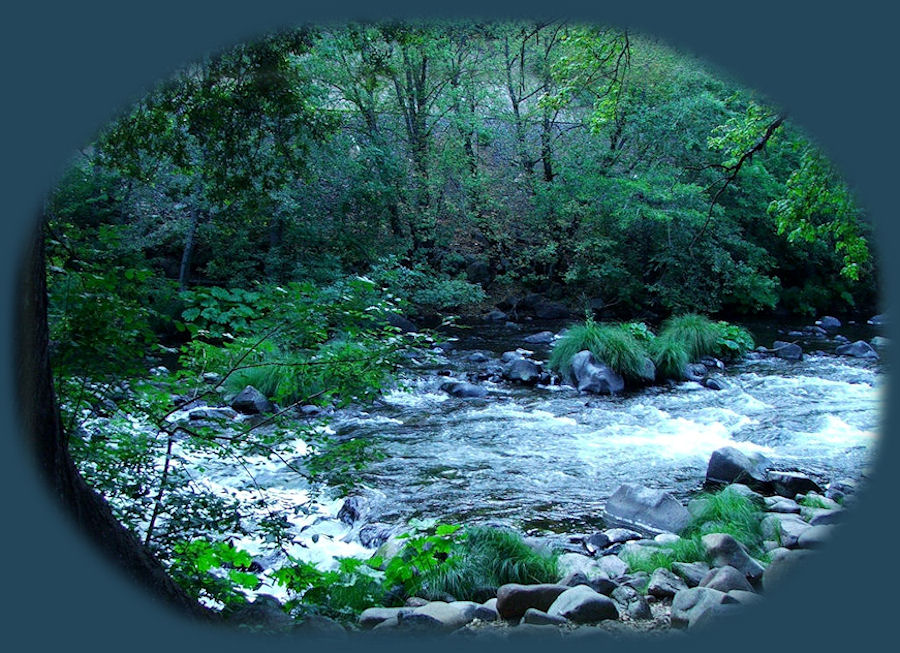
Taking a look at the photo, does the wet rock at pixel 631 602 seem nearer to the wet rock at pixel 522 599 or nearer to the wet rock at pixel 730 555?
the wet rock at pixel 522 599

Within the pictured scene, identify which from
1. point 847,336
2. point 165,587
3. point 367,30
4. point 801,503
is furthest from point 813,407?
point 165,587

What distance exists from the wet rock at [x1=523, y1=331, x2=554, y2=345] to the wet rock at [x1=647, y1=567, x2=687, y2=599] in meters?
10.1

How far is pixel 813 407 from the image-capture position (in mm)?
9781

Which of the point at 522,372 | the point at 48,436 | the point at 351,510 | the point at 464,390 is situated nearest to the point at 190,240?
the point at 464,390

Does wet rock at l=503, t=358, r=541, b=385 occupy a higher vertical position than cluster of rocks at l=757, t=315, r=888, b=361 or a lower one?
lower

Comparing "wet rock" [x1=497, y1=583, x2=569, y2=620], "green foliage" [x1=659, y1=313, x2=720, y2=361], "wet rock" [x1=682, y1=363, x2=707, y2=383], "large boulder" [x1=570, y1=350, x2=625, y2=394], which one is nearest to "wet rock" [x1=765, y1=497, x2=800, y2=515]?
"wet rock" [x1=497, y1=583, x2=569, y2=620]

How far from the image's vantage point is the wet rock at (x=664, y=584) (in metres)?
4.48

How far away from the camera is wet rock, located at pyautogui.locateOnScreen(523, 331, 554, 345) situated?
1477 cm

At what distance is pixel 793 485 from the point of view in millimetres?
6762

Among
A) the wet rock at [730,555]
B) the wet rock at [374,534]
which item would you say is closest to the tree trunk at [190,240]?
the wet rock at [374,534]

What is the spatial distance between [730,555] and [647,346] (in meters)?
7.90

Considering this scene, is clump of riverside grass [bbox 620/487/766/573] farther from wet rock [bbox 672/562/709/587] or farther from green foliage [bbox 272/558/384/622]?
green foliage [bbox 272/558/384/622]

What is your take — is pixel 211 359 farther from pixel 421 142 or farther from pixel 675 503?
pixel 421 142

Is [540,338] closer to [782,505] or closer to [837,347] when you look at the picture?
[837,347]
